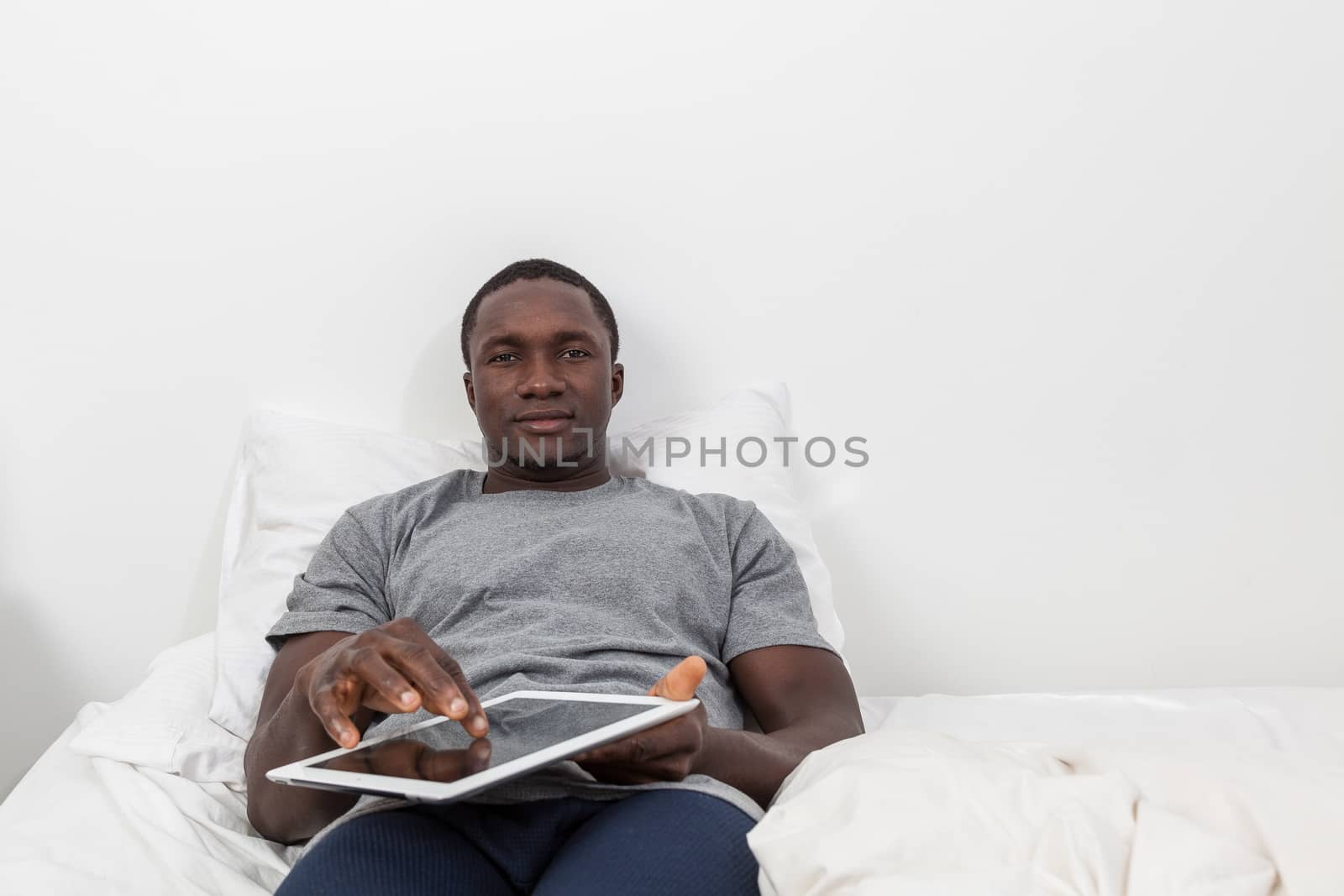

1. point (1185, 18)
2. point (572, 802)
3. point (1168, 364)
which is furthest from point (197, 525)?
point (1185, 18)

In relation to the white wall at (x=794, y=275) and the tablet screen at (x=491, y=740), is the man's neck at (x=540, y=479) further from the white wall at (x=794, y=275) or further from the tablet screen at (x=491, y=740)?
the tablet screen at (x=491, y=740)

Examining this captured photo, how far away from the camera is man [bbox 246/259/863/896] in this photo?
0.75 m

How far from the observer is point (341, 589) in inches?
42.3

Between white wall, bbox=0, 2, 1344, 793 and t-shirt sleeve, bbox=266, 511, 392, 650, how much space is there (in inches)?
15.0

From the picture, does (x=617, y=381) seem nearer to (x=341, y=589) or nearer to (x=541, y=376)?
(x=541, y=376)

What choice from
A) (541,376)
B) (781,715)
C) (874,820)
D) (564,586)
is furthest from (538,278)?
(874,820)

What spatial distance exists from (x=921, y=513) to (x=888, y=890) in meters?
0.99

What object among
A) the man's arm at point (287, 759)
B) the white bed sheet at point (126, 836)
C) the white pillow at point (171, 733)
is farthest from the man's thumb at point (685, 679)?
the white pillow at point (171, 733)

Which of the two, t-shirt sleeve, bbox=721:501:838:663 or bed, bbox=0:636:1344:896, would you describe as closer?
bed, bbox=0:636:1344:896

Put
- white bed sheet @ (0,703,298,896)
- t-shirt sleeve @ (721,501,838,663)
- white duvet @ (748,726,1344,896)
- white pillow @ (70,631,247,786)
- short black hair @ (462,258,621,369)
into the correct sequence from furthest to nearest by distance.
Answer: short black hair @ (462,258,621,369), t-shirt sleeve @ (721,501,838,663), white pillow @ (70,631,247,786), white bed sheet @ (0,703,298,896), white duvet @ (748,726,1344,896)

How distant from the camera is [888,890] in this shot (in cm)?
57

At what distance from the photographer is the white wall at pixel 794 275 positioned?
1440mm

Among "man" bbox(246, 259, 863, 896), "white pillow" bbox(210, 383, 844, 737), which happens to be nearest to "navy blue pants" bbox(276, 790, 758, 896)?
"man" bbox(246, 259, 863, 896)

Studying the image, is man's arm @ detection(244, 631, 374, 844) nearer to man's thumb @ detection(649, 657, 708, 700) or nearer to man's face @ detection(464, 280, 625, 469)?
man's thumb @ detection(649, 657, 708, 700)
